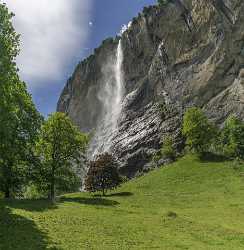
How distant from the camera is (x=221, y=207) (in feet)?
196

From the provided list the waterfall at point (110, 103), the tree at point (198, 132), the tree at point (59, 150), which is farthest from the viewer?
the waterfall at point (110, 103)

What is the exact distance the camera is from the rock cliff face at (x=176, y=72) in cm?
13238

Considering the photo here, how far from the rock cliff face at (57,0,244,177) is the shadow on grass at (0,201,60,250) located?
288ft

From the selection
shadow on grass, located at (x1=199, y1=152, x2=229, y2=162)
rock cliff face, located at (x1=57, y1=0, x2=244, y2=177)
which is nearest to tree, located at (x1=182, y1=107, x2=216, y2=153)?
shadow on grass, located at (x1=199, y1=152, x2=229, y2=162)

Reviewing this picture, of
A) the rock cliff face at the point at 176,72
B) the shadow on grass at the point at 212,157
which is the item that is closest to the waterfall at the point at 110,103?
the rock cliff face at the point at 176,72

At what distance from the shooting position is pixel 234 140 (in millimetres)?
99000

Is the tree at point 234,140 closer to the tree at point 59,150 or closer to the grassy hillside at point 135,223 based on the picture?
the grassy hillside at point 135,223

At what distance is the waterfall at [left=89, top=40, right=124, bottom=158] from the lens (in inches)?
6127

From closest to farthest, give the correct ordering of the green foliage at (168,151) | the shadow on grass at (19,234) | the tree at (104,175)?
the shadow on grass at (19,234) → the tree at (104,175) → the green foliage at (168,151)

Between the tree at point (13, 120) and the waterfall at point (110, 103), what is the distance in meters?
83.6

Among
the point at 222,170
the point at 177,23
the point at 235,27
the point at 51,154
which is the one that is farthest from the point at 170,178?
the point at 177,23

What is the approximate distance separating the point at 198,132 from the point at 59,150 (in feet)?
143

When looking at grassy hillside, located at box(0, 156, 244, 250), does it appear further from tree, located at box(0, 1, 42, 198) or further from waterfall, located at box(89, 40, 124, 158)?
waterfall, located at box(89, 40, 124, 158)

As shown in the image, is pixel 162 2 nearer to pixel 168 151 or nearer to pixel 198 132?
pixel 168 151
